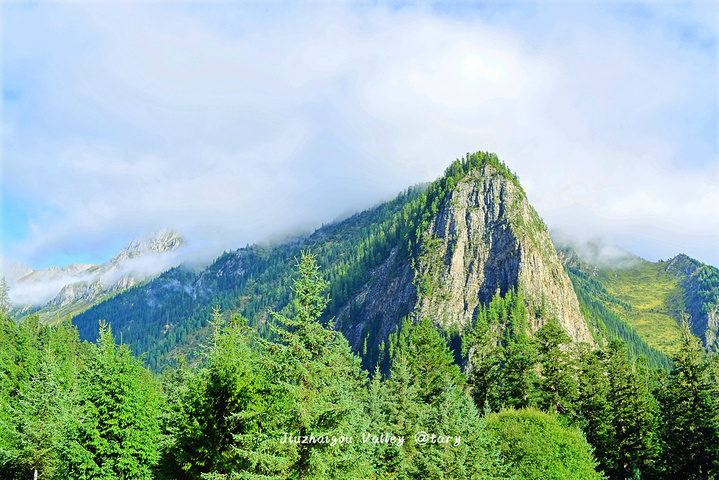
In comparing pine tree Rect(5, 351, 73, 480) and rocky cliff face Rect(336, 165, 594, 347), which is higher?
rocky cliff face Rect(336, 165, 594, 347)

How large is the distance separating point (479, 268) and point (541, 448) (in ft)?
465

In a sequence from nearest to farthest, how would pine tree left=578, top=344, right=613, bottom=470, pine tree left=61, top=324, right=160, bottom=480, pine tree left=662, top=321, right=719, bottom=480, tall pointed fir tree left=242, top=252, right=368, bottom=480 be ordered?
tall pointed fir tree left=242, top=252, right=368, bottom=480 → pine tree left=61, top=324, right=160, bottom=480 → pine tree left=662, top=321, right=719, bottom=480 → pine tree left=578, top=344, right=613, bottom=470

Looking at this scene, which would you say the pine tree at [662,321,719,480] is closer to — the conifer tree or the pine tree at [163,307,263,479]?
the conifer tree

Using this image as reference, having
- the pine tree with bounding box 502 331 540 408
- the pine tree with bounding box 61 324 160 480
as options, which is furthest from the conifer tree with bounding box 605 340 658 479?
the pine tree with bounding box 61 324 160 480

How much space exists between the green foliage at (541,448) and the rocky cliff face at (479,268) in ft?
377

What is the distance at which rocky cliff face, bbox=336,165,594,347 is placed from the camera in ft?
537


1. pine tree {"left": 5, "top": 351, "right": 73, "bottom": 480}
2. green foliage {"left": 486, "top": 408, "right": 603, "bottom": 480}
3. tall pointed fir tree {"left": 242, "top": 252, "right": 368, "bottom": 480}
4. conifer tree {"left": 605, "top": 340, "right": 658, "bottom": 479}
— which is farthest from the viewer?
conifer tree {"left": 605, "top": 340, "right": 658, "bottom": 479}

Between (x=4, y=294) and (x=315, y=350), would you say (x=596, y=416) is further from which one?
(x=4, y=294)

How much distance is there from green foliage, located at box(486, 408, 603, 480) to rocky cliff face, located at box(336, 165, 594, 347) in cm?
11490

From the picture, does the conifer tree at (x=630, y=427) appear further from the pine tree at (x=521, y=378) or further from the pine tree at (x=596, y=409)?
the pine tree at (x=521, y=378)

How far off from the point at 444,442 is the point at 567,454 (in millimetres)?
19832

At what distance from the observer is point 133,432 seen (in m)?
28.8

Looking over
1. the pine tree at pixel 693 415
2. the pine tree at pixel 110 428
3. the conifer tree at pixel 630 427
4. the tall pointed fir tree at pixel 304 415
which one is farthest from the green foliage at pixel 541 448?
the pine tree at pixel 110 428

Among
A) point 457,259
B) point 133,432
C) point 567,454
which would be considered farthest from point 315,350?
point 457,259
